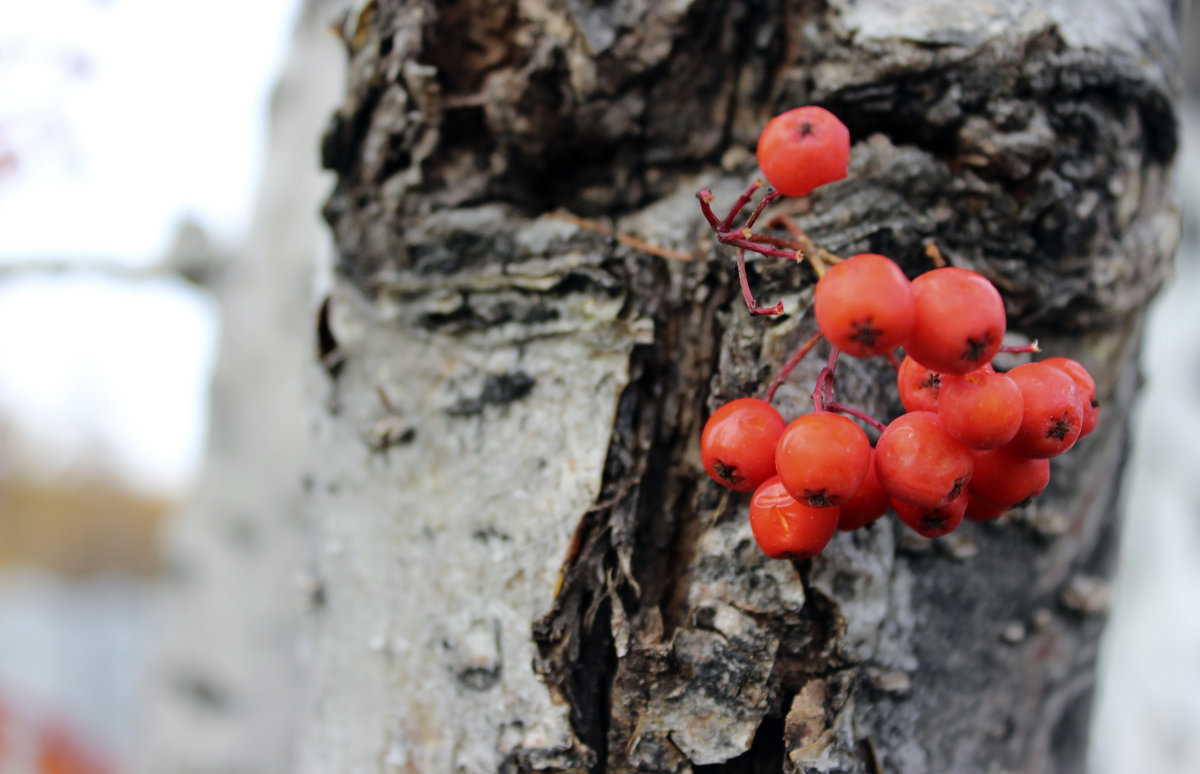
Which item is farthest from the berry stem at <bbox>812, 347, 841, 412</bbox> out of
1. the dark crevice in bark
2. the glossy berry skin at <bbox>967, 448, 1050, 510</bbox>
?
the dark crevice in bark

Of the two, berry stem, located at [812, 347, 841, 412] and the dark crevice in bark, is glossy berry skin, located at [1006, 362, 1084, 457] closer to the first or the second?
berry stem, located at [812, 347, 841, 412]

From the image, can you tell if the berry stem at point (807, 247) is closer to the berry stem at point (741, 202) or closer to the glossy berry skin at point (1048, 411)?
the berry stem at point (741, 202)

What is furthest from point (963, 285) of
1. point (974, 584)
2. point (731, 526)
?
point (974, 584)

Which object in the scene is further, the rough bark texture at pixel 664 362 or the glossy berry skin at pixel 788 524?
the rough bark texture at pixel 664 362

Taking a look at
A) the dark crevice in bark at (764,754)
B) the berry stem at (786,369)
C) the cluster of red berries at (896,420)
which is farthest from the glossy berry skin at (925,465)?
the dark crevice in bark at (764,754)

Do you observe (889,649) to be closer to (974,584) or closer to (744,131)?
(974,584)

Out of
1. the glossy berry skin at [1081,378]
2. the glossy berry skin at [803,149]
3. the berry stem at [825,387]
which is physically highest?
the glossy berry skin at [803,149]

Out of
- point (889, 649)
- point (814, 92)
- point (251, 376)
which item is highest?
point (814, 92)

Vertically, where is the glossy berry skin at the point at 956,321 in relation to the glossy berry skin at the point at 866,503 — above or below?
above
